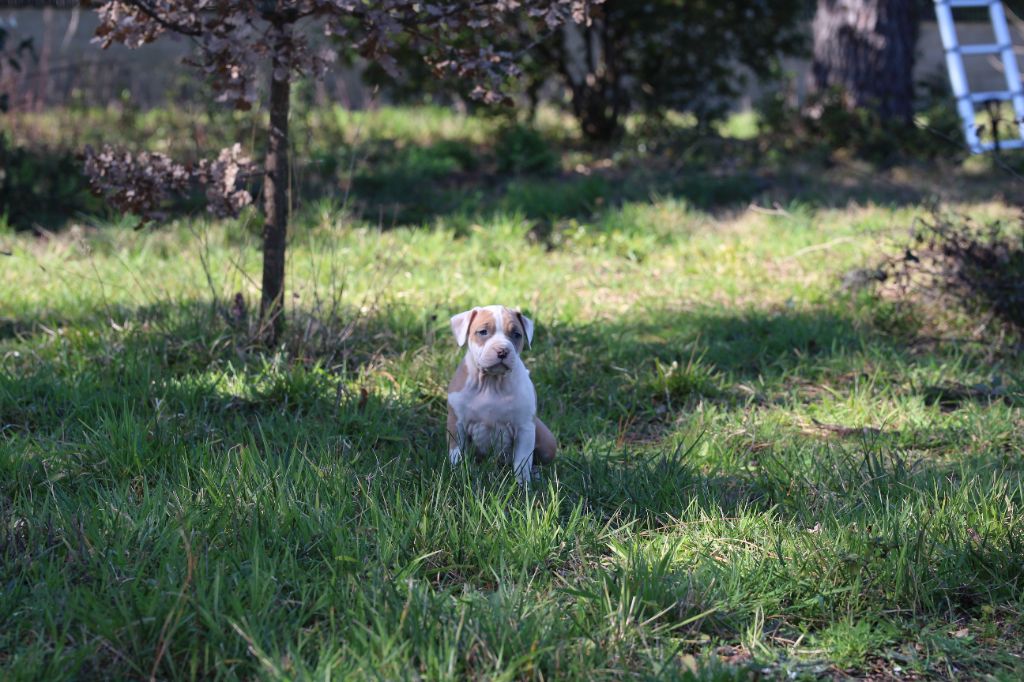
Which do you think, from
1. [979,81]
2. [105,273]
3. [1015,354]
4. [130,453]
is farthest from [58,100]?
[979,81]

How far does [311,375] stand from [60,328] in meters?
1.71

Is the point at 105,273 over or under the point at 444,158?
under

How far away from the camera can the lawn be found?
9.13ft

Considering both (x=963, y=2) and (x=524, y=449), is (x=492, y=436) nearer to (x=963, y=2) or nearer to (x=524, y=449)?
(x=524, y=449)

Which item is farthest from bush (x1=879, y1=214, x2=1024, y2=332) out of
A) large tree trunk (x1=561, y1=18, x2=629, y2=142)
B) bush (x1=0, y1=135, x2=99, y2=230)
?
bush (x1=0, y1=135, x2=99, y2=230)

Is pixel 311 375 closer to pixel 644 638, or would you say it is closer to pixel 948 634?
pixel 644 638

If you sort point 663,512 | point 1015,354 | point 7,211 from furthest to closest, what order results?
point 7,211, point 1015,354, point 663,512

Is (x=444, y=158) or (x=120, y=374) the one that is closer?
(x=120, y=374)

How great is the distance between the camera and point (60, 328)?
17.9 ft

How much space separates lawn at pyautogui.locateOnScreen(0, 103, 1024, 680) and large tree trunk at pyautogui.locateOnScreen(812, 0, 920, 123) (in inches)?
141

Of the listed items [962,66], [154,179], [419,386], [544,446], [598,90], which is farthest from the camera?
[598,90]

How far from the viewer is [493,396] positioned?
3.70 metres

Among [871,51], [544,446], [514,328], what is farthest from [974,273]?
[871,51]

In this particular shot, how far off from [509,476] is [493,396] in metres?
0.29
